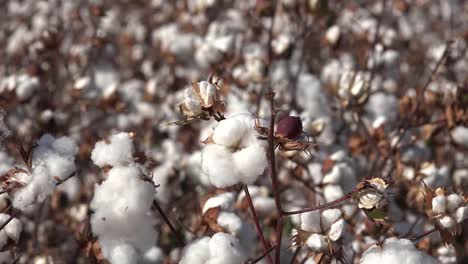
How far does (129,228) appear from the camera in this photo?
1050 millimetres

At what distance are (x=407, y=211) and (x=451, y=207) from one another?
0.86 meters

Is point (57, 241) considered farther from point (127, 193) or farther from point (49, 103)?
point (127, 193)

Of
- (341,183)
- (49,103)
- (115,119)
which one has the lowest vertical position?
(115,119)

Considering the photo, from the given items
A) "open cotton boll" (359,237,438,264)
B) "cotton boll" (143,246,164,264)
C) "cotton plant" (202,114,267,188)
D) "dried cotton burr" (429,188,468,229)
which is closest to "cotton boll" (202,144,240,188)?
"cotton plant" (202,114,267,188)

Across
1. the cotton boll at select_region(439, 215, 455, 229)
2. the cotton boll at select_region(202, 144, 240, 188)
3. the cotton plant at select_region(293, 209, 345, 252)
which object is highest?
the cotton boll at select_region(202, 144, 240, 188)

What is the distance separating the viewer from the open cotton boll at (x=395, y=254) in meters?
0.86

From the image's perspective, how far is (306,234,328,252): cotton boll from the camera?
928mm

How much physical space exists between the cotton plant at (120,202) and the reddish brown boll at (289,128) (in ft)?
0.92

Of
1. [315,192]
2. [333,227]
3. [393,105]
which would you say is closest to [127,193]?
[333,227]

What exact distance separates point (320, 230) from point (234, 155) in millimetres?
206

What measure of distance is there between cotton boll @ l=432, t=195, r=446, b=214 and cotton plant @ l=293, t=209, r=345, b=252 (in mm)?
156

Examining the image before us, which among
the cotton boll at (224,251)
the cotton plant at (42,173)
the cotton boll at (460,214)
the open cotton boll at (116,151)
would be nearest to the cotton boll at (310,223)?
the cotton boll at (224,251)

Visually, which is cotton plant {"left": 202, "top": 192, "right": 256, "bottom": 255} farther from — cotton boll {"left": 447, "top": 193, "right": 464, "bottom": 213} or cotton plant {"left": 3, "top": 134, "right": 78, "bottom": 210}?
cotton boll {"left": 447, "top": 193, "right": 464, "bottom": 213}

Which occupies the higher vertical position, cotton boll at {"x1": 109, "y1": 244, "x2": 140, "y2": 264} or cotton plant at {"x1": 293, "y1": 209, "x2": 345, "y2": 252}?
cotton plant at {"x1": 293, "y1": 209, "x2": 345, "y2": 252}
